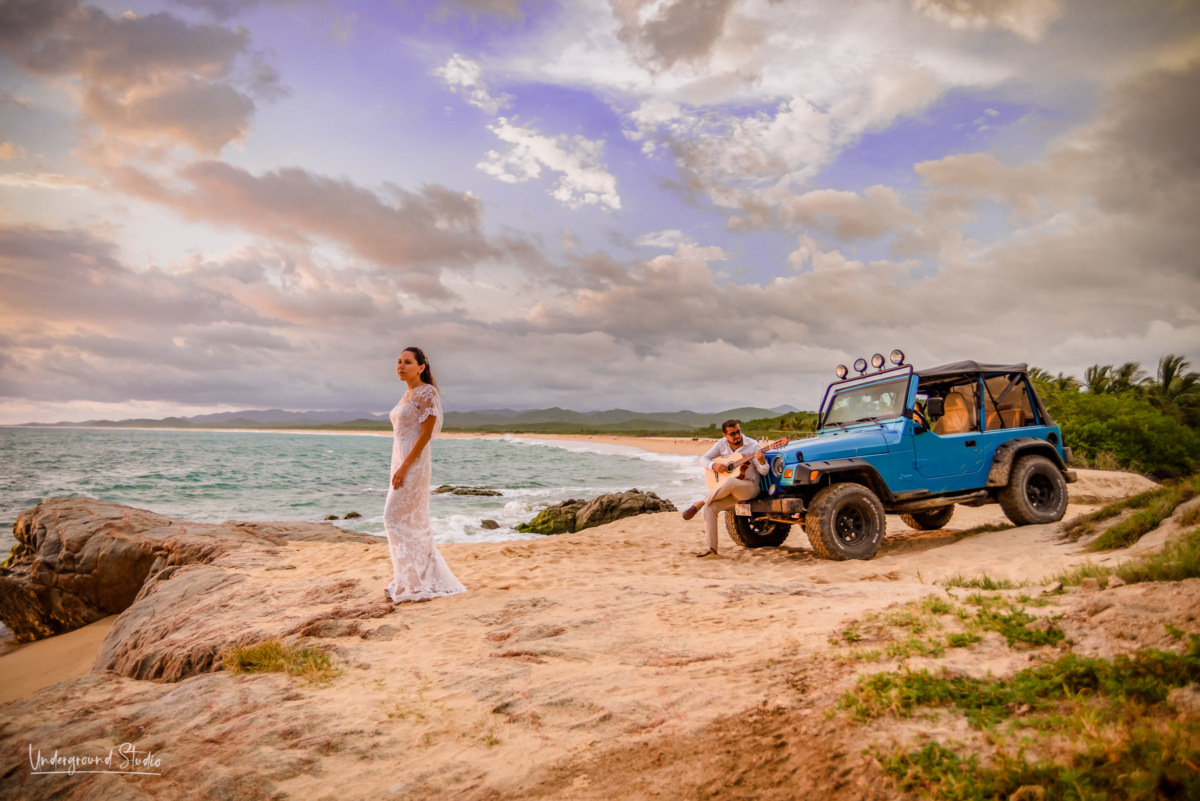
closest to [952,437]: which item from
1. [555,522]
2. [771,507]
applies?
[771,507]

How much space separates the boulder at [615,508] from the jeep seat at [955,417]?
23.8 feet

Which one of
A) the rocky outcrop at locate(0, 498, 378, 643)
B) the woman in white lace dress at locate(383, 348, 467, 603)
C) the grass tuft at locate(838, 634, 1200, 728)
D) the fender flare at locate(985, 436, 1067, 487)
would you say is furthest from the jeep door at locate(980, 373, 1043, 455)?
the rocky outcrop at locate(0, 498, 378, 643)

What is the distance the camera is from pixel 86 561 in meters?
8.41

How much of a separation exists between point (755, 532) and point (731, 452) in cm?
152

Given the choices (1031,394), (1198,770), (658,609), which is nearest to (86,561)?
(658,609)

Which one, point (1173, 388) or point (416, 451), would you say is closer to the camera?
point (416, 451)

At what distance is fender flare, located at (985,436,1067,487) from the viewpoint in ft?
27.3

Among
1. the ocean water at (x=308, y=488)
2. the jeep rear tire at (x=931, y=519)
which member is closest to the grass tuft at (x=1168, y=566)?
the jeep rear tire at (x=931, y=519)

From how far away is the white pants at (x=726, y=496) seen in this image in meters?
8.08

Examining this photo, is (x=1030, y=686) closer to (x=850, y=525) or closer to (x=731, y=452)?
(x=850, y=525)

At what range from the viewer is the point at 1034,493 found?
8.69 m

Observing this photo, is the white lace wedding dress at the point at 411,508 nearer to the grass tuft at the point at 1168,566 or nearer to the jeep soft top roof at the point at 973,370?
the grass tuft at the point at 1168,566

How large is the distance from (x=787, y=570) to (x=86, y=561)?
974cm

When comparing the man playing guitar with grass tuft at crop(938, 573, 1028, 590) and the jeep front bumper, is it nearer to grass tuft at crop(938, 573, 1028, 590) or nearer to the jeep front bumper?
the jeep front bumper
